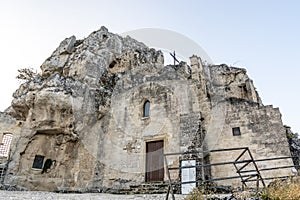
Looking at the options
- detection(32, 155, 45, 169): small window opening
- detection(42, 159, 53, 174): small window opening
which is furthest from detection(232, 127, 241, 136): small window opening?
detection(32, 155, 45, 169): small window opening

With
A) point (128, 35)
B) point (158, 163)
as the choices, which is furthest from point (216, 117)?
point (128, 35)

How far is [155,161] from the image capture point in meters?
11.4

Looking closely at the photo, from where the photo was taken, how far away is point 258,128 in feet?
37.6

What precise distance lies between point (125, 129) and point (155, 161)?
2458 mm

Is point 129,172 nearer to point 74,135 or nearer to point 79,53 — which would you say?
point 74,135

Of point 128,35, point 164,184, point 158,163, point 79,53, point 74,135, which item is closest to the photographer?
point 164,184

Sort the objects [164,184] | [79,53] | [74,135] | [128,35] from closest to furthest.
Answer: [164,184], [74,135], [79,53], [128,35]

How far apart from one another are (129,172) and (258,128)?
6394 mm

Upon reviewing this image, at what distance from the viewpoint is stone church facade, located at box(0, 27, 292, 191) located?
11.1 metres

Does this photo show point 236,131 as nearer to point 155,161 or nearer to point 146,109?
point 155,161

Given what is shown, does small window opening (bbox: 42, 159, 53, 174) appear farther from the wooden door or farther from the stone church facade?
the wooden door

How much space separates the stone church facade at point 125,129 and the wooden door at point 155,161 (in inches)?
1.8

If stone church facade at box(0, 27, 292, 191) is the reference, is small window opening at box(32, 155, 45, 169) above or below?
below

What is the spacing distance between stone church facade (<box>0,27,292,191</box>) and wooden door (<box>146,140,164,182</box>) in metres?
0.05
